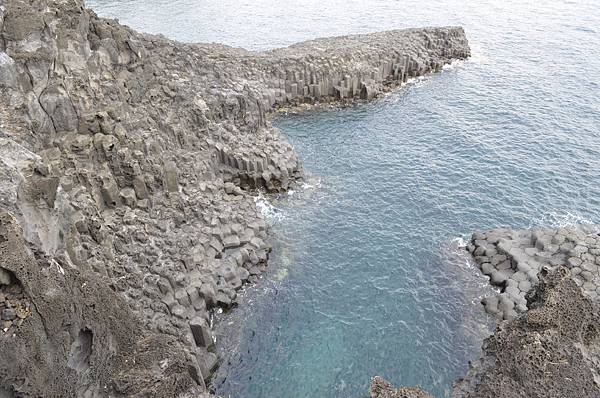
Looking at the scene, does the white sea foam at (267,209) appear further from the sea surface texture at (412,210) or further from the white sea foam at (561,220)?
the white sea foam at (561,220)

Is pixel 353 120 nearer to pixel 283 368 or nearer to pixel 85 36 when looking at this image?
pixel 85 36

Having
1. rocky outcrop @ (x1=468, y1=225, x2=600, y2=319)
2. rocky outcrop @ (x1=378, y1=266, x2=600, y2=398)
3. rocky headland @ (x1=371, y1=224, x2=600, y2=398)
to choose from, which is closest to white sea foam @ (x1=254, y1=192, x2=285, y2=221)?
rocky outcrop @ (x1=468, y1=225, x2=600, y2=319)

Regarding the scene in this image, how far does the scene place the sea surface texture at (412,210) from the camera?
99.7ft

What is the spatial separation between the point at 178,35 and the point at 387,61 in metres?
43.5

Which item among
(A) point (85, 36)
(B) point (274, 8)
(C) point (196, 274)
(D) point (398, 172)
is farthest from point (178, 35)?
(C) point (196, 274)

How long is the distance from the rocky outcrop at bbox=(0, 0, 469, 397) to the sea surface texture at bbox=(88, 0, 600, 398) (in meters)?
3.54

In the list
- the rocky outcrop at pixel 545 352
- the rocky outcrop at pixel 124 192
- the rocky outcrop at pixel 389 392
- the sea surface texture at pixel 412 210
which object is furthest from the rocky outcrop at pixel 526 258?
the rocky outcrop at pixel 124 192

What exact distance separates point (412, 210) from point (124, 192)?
81.3 feet

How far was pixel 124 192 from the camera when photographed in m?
36.2

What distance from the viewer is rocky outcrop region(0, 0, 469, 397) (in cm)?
1934

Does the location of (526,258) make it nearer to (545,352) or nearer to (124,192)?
(545,352)

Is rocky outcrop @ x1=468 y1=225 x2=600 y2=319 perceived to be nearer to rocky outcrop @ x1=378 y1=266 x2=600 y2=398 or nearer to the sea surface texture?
the sea surface texture

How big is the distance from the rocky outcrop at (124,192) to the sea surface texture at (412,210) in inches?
139

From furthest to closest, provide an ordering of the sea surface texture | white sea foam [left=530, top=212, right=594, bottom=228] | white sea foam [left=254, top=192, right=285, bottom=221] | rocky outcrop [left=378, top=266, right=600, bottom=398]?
white sea foam [left=254, top=192, right=285, bottom=221]
white sea foam [left=530, top=212, right=594, bottom=228]
the sea surface texture
rocky outcrop [left=378, top=266, right=600, bottom=398]
